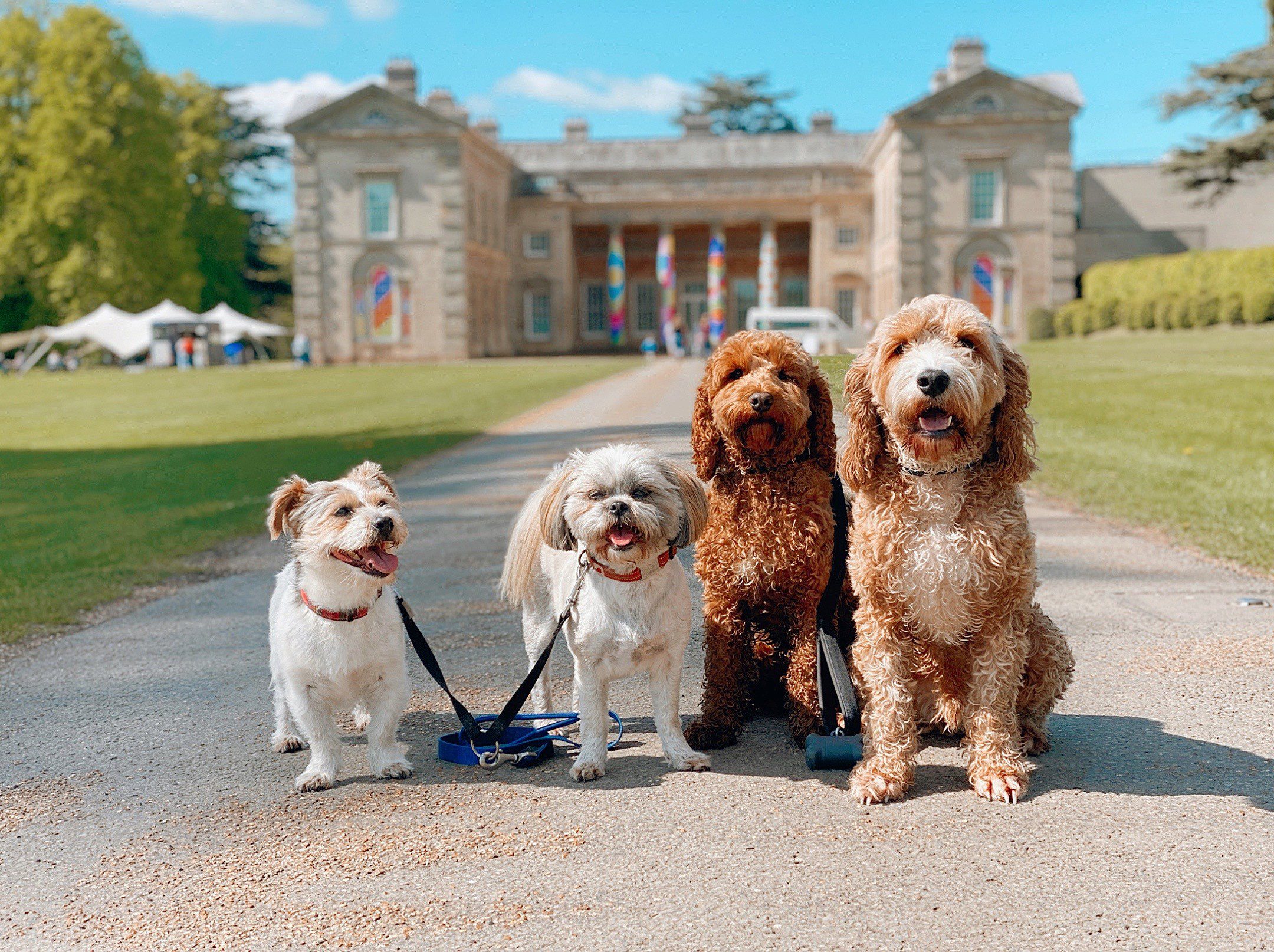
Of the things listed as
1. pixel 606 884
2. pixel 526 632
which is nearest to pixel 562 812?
pixel 606 884

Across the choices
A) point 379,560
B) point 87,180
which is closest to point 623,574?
point 379,560

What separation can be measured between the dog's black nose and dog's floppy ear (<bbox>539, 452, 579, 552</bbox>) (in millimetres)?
1264

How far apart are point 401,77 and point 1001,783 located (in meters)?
61.1

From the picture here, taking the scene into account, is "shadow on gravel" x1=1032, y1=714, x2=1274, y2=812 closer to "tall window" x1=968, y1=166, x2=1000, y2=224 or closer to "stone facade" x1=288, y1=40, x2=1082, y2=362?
"stone facade" x1=288, y1=40, x2=1082, y2=362

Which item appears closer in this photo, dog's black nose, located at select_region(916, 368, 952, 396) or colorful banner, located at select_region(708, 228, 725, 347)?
dog's black nose, located at select_region(916, 368, 952, 396)

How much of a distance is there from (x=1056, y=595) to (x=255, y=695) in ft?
15.4

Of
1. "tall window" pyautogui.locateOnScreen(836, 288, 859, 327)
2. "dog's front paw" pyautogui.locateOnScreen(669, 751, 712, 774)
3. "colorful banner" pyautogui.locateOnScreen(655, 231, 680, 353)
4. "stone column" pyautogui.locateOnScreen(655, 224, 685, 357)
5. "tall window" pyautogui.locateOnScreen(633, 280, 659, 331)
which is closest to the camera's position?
"dog's front paw" pyautogui.locateOnScreen(669, 751, 712, 774)

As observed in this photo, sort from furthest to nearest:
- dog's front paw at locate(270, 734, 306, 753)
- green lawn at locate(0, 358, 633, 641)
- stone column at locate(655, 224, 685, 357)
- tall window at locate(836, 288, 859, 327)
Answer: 1. tall window at locate(836, 288, 859, 327)
2. stone column at locate(655, 224, 685, 357)
3. green lawn at locate(0, 358, 633, 641)
4. dog's front paw at locate(270, 734, 306, 753)

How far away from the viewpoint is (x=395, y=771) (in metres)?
4.36

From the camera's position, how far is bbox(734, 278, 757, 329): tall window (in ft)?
224

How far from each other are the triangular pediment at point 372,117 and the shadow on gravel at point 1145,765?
5310 cm

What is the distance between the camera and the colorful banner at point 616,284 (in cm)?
6100

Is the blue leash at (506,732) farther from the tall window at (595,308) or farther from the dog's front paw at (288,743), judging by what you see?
the tall window at (595,308)

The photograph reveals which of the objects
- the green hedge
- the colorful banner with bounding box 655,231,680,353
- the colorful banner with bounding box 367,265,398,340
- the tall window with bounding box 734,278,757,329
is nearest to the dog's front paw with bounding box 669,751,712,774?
the green hedge
